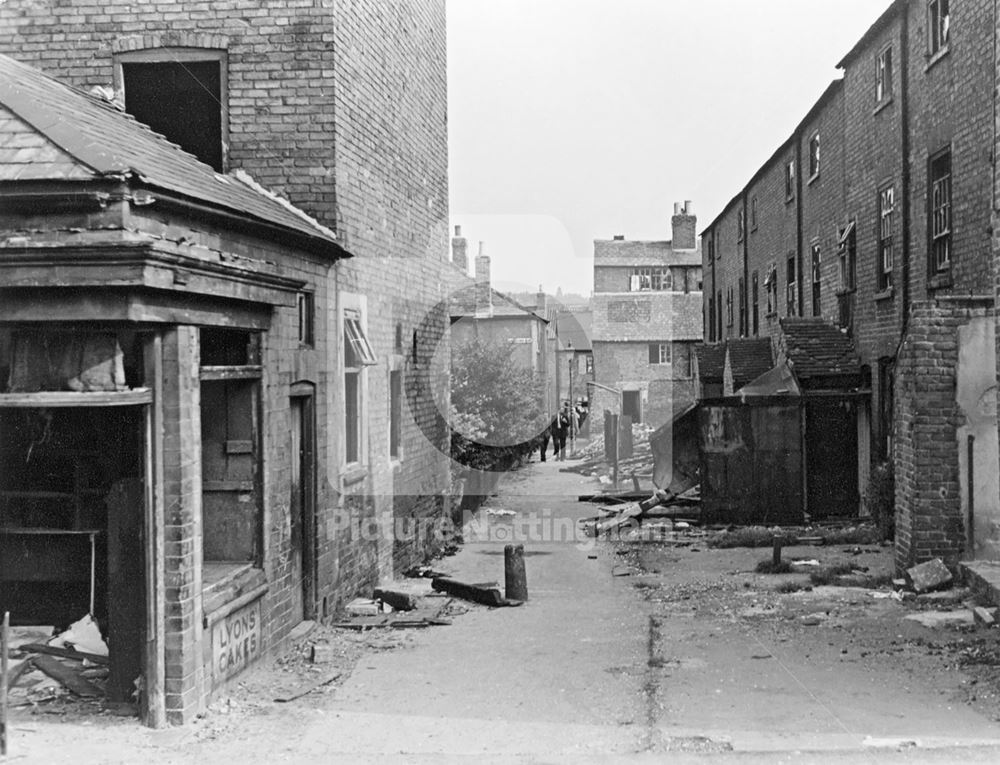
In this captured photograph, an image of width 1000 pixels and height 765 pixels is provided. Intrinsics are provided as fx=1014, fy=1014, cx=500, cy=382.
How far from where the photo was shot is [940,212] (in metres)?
13.6

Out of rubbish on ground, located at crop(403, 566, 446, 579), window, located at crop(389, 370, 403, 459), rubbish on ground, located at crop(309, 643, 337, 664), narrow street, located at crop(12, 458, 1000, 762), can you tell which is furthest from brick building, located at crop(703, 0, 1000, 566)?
rubbish on ground, located at crop(309, 643, 337, 664)

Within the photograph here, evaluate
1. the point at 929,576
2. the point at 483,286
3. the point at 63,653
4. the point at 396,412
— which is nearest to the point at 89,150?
the point at 63,653

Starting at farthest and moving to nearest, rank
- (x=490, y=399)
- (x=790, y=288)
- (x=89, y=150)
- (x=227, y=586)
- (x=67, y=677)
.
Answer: (x=490, y=399) → (x=790, y=288) → (x=227, y=586) → (x=67, y=677) → (x=89, y=150)

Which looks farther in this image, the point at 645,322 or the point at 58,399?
the point at 645,322

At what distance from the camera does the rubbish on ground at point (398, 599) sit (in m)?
11.1

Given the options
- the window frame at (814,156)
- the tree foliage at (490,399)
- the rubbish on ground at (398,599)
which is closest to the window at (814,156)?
the window frame at (814,156)

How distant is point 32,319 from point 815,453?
14.7m

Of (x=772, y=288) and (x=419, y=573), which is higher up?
(x=772, y=288)

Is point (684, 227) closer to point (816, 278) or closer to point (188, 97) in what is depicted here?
point (816, 278)

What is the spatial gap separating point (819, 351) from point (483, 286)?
90.5 ft

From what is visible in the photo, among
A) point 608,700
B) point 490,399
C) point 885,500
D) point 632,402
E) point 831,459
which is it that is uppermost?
point 490,399

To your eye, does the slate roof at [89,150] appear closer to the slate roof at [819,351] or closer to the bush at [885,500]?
the bush at [885,500]

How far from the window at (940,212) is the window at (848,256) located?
3.80 m

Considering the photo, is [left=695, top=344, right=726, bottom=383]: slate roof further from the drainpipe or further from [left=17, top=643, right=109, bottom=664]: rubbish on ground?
[left=17, top=643, right=109, bottom=664]: rubbish on ground
